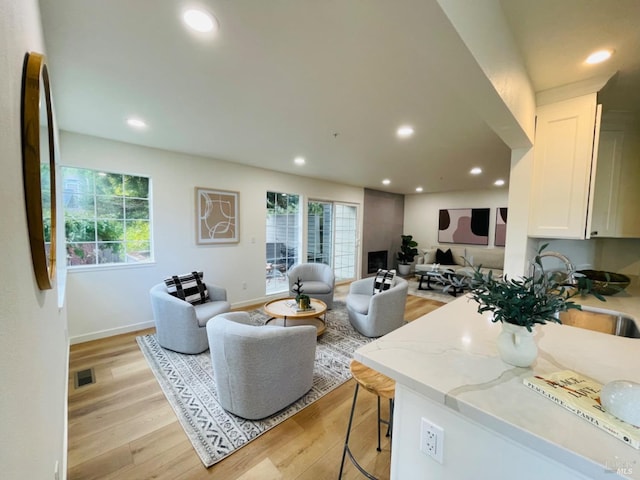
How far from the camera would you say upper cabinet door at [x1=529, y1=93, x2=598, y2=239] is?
72.1 inches

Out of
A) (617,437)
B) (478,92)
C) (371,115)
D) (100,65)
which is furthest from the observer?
(371,115)

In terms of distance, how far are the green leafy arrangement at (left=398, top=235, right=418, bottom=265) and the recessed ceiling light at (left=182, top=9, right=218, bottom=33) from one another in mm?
6666

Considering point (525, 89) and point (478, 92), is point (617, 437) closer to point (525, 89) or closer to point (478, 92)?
point (478, 92)

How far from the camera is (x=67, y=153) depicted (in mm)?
2861

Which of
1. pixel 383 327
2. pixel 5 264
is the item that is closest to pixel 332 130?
pixel 383 327

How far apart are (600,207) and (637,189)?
33cm

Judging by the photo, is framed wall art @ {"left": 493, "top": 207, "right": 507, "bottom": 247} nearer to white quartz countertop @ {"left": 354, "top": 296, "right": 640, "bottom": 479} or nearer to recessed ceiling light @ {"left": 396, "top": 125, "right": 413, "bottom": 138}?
recessed ceiling light @ {"left": 396, "top": 125, "right": 413, "bottom": 138}

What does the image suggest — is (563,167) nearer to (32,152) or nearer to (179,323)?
(32,152)

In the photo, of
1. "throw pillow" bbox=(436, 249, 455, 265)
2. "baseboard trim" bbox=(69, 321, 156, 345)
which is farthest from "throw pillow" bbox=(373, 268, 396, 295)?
"throw pillow" bbox=(436, 249, 455, 265)

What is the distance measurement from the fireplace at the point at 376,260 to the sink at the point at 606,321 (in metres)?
4.88

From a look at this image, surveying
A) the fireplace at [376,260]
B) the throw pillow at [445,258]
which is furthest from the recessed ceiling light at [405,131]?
the throw pillow at [445,258]

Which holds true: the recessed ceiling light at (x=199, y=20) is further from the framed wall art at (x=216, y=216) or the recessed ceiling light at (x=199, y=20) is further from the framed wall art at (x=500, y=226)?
the framed wall art at (x=500, y=226)

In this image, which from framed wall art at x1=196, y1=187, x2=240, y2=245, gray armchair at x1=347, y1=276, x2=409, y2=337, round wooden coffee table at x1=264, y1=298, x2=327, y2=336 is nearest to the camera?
round wooden coffee table at x1=264, y1=298, x2=327, y2=336

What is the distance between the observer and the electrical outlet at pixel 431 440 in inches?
32.4
